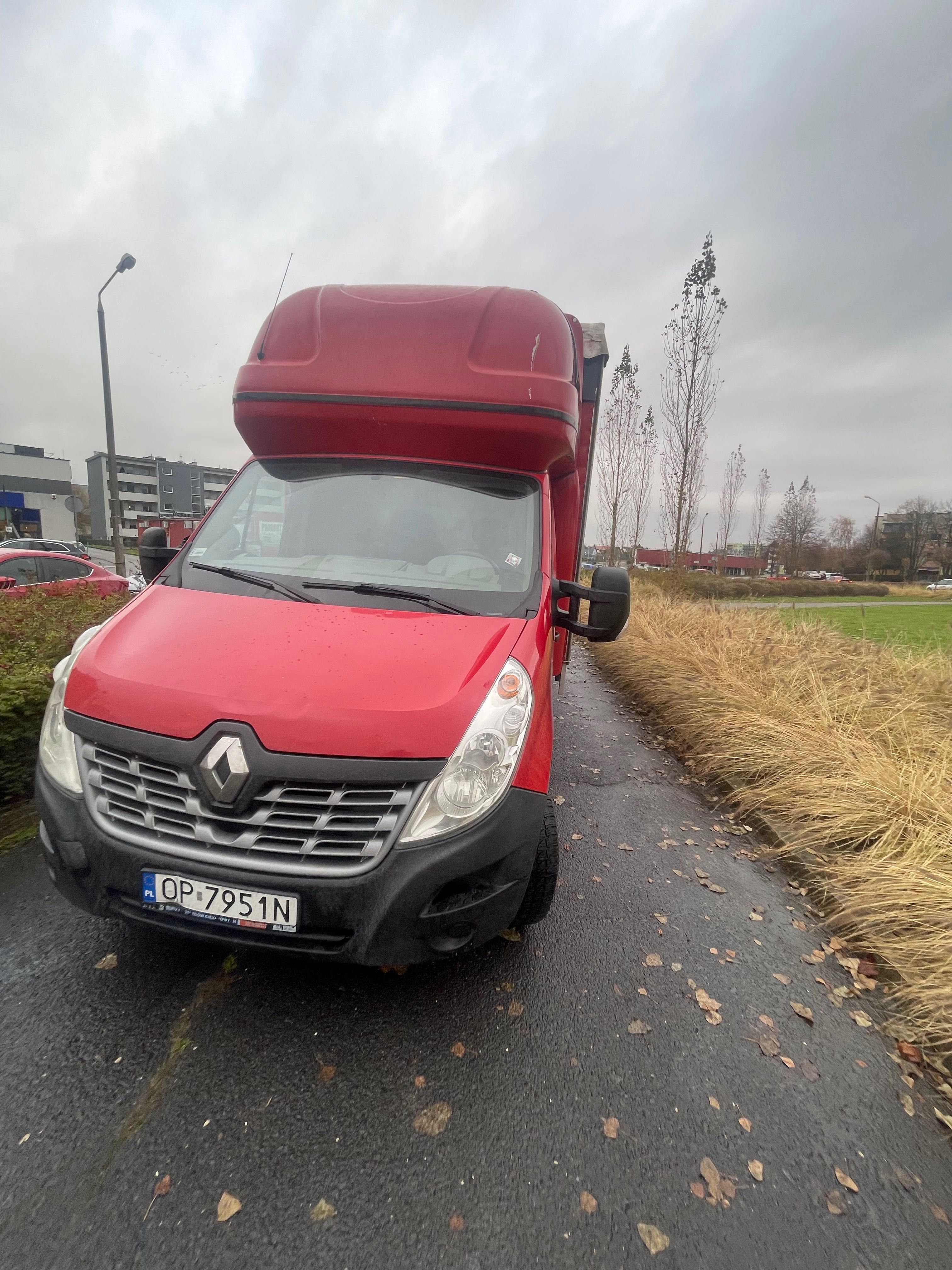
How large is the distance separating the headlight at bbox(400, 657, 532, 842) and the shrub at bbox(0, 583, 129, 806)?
2480mm

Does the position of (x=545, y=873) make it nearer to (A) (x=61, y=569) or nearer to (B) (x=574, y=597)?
(B) (x=574, y=597)

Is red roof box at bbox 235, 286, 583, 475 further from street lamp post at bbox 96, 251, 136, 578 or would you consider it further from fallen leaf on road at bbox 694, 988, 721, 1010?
street lamp post at bbox 96, 251, 136, 578

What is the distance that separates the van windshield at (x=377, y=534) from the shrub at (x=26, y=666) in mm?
1419

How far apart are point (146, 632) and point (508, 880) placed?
164 centimetres

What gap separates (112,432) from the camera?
39.6ft

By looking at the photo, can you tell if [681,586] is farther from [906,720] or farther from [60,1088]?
[60,1088]

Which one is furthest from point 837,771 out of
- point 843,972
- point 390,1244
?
point 390,1244

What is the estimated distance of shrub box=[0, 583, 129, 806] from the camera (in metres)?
3.44

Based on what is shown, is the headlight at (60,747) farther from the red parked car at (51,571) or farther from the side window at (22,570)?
the side window at (22,570)

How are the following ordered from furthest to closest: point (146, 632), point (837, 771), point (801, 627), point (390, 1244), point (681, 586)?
point (681, 586)
point (801, 627)
point (837, 771)
point (146, 632)
point (390, 1244)

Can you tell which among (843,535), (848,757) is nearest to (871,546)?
(843,535)

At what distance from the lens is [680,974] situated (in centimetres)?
263

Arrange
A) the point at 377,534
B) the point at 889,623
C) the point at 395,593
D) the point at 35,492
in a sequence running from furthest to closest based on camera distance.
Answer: the point at 35,492, the point at 889,623, the point at 377,534, the point at 395,593

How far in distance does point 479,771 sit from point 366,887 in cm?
50
